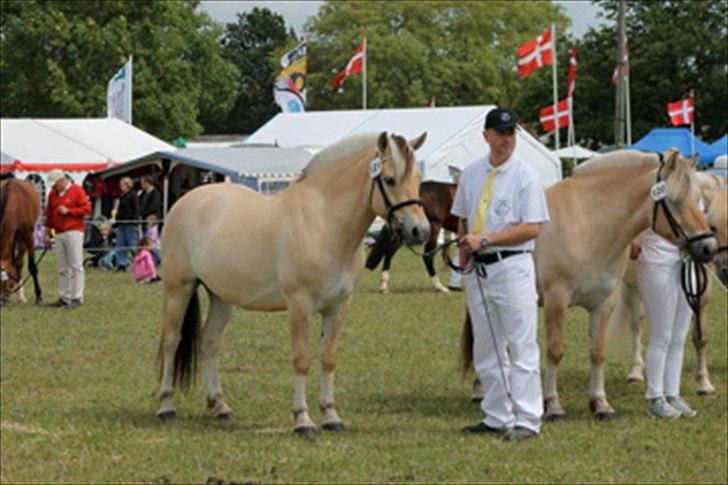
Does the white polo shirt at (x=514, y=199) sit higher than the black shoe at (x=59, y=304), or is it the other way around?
the white polo shirt at (x=514, y=199)

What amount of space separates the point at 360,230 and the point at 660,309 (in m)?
2.48

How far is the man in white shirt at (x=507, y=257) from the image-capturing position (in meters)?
9.09

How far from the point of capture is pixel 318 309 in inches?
382

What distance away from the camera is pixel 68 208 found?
20.0m

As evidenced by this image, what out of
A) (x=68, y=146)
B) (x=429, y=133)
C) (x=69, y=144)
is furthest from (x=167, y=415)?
(x=69, y=144)

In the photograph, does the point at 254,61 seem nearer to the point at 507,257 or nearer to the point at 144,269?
the point at 144,269

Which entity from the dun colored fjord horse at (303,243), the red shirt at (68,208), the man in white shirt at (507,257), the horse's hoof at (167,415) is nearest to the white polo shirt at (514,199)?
the man in white shirt at (507,257)

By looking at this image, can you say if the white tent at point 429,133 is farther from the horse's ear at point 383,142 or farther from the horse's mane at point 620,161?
the horse's ear at point 383,142

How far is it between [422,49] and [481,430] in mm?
77009

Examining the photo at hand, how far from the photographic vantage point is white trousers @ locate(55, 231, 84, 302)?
20234 mm

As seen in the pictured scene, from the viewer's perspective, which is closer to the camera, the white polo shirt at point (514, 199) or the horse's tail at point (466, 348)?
the white polo shirt at point (514, 199)

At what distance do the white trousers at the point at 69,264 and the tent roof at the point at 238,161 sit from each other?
43.8 ft

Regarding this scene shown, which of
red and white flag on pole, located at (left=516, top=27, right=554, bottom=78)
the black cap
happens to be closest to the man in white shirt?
the black cap

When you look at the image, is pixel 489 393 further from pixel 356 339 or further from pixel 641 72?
pixel 641 72
